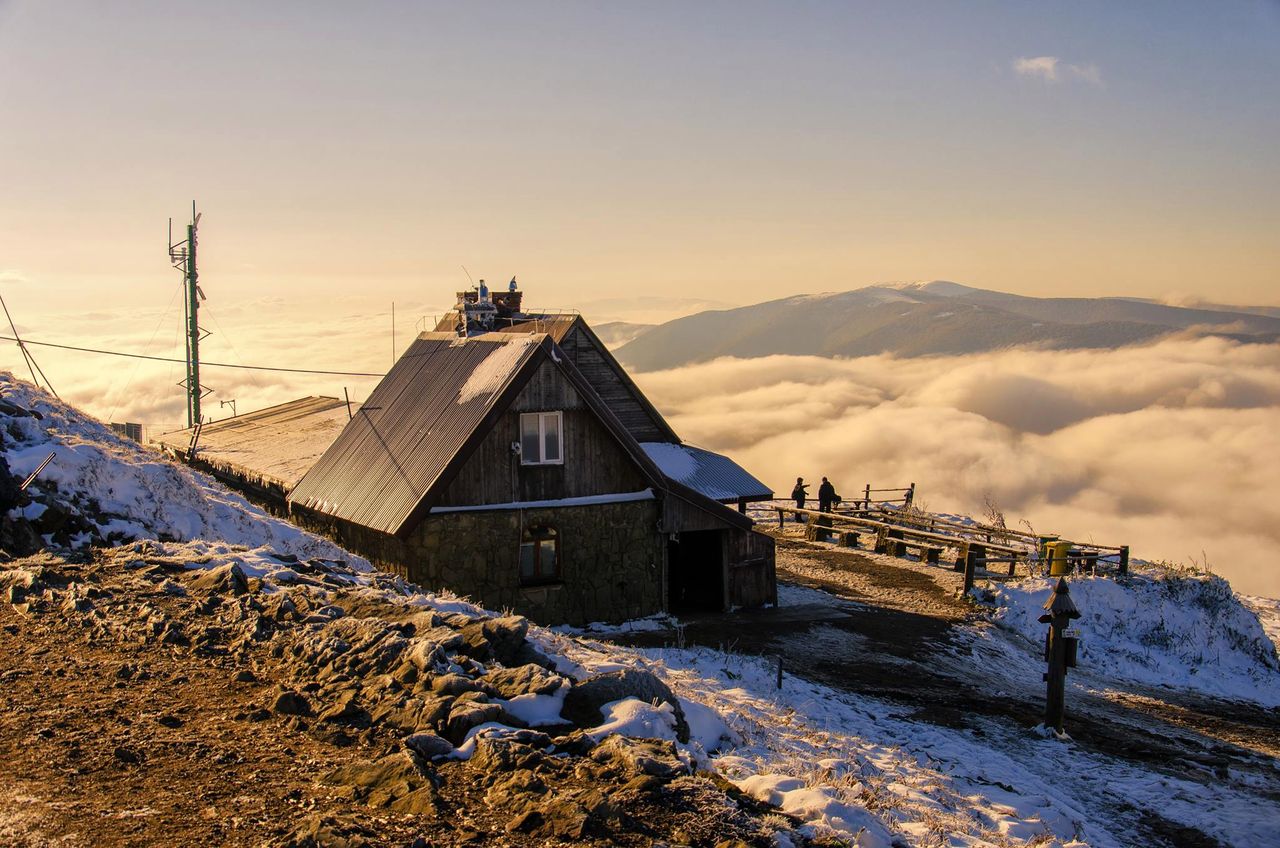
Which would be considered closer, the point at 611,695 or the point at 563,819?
the point at 563,819

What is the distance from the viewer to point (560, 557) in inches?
934

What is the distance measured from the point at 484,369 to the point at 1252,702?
63.5 feet

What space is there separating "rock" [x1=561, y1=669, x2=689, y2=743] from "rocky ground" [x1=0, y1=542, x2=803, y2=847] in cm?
2

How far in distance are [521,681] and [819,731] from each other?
5.08 meters

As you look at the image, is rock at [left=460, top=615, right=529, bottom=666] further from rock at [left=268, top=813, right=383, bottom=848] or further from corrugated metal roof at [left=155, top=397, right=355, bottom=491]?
corrugated metal roof at [left=155, top=397, right=355, bottom=491]

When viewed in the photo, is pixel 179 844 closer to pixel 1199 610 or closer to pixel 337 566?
pixel 337 566

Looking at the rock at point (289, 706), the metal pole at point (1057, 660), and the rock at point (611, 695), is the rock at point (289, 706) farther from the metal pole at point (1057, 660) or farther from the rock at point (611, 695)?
the metal pole at point (1057, 660)

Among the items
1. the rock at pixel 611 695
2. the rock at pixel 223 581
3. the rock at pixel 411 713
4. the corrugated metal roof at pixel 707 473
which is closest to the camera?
the rock at pixel 411 713

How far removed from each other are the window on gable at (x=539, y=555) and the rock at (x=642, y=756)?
15027 mm

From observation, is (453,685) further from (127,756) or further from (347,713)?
(127,756)

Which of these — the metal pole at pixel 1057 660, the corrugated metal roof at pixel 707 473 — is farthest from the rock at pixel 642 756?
the corrugated metal roof at pixel 707 473

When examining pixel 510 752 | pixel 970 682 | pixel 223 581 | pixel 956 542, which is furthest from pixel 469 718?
pixel 956 542

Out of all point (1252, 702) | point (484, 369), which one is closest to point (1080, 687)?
point (1252, 702)

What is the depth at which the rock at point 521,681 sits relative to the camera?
9.50 m
